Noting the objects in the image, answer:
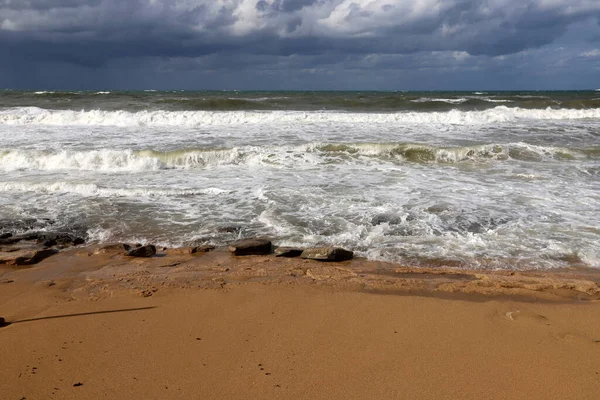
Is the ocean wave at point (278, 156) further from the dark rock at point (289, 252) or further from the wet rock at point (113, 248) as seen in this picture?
the dark rock at point (289, 252)

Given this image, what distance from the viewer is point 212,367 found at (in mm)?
3068

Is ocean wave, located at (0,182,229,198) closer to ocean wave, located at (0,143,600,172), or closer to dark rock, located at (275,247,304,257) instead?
ocean wave, located at (0,143,600,172)

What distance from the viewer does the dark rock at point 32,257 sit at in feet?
17.7

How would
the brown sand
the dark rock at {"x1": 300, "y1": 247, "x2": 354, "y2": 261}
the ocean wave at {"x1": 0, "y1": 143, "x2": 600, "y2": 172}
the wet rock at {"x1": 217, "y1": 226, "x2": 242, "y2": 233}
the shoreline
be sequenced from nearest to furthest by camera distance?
the brown sand → the shoreline → the dark rock at {"x1": 300, "y1": 247, "x2": 354, "y2": 261} → the wet rock at {"x1": 217, "y1": 226, "x2": 242, "y2": 233} → the ocean wave at {"x1": 0, "y1": 143, "x2": 600, "y2": 172}

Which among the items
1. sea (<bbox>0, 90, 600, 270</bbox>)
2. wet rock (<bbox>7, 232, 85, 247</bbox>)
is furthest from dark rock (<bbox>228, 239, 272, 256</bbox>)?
wet rock (<bbox>7, 232, 85, 247</bbox>)

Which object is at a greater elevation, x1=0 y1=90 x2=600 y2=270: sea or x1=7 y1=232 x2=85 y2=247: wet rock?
x1=0 y1=90 x2=600 y2=270: sea

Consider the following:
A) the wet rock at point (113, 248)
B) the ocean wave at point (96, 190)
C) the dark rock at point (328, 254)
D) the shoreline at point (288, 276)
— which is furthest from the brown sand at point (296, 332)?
the ocean wave at point (96, 190)

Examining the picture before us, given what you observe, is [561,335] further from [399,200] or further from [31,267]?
[31,267]

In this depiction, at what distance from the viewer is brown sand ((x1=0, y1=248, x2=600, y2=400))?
9.48 feet

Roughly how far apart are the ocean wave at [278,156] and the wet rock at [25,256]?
577 cm

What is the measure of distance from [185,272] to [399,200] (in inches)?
167

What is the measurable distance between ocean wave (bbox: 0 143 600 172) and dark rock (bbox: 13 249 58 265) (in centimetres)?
583

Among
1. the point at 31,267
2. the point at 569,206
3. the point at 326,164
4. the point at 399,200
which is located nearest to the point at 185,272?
the point at 31,267

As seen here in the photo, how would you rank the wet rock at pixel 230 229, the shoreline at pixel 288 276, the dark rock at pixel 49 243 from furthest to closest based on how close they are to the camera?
the wet rock at pixel 230 229 < the dark rock at pixel 49 243 < the shoreline at pixel 288 276
